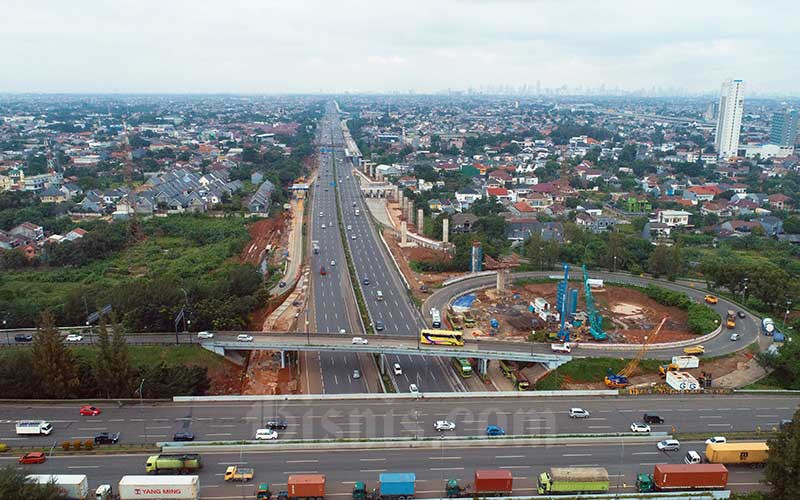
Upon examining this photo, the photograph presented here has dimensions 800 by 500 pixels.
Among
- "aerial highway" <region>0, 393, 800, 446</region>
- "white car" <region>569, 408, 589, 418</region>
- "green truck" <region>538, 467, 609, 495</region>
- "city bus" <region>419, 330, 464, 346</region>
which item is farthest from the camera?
"city bus" <region>419, 330, 464, 346</region>

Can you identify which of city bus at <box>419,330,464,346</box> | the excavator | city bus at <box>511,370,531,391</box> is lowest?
city bus at <box>511,370,531,391</box>

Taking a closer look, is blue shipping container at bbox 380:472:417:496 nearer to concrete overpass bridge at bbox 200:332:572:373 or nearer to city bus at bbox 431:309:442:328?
concrete overpass bridge at bbox 200:332:572:373

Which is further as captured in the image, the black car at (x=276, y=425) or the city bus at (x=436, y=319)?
the city bus at (x=436, y=319)

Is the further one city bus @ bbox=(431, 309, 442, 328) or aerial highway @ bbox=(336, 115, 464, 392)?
city bus @ bbox=(431, 309, 442, 328)

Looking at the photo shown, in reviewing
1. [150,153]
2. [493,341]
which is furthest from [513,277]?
[150,153]

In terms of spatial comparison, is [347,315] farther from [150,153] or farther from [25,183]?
[150,153]

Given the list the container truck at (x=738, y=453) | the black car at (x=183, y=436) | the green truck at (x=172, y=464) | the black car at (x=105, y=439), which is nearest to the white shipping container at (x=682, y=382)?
the container truck at (x=738, y=453)

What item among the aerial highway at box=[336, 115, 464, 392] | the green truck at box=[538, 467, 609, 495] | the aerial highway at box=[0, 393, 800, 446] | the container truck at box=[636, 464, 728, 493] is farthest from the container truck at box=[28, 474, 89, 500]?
the container truck at box=[636, 464, 728, 493]

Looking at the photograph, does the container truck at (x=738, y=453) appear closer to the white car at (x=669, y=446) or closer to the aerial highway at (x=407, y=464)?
the aerial highway at (x=407, y=464)
